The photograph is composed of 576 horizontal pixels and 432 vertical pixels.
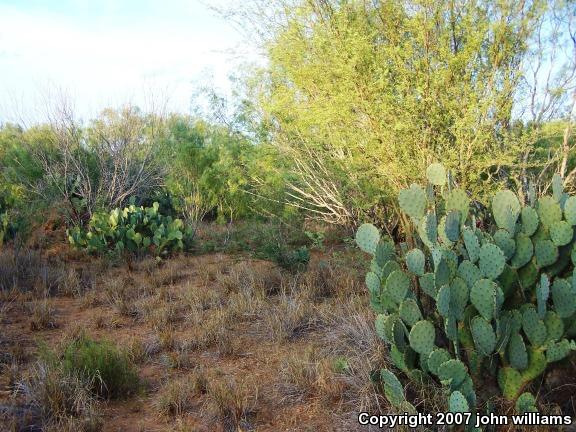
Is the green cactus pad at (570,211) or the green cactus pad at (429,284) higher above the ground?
the green cactus pad at (570,211)

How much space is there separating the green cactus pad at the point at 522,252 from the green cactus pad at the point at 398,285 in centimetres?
61

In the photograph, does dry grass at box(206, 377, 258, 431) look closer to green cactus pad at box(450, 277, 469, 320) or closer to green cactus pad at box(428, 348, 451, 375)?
green cactus pad at box(428, 348, 451, 375)

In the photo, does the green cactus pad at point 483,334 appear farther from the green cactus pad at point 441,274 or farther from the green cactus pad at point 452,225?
the green cactus pad at point 452,225

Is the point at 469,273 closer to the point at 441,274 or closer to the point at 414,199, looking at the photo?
the point at 441,274

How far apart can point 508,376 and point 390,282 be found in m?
0.79

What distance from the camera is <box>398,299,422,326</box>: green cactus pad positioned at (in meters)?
3.04

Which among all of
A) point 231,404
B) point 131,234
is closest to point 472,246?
point 231,404

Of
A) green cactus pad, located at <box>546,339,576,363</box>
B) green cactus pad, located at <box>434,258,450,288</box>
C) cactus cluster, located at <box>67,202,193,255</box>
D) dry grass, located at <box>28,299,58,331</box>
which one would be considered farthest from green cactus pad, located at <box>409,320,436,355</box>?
cactus cluster, located at <box>67,202,193,255</box>

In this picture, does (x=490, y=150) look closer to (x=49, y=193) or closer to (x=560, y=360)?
(x=560, y=360)

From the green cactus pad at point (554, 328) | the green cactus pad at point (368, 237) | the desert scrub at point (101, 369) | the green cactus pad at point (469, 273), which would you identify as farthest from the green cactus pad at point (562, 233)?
the desert scrub at point (101, 369)

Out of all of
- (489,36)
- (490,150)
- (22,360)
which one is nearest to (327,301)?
(490,150)

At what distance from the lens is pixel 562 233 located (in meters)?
3.05

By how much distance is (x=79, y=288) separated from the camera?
20.5 ft

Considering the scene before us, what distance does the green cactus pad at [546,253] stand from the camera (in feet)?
10.00
